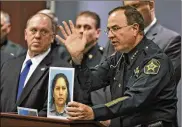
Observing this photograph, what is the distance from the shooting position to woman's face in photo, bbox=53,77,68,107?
6.47ft

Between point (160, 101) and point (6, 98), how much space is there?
0.94 meters

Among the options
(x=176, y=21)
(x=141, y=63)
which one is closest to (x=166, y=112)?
(x=141, y=63)

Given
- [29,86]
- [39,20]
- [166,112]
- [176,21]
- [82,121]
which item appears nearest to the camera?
[82,121]

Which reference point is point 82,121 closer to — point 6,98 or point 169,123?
point 169,123

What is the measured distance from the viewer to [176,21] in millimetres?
3121

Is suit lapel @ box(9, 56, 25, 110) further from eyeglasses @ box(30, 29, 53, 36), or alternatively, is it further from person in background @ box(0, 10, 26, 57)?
person in background @ box(0, 10, 26, 57)

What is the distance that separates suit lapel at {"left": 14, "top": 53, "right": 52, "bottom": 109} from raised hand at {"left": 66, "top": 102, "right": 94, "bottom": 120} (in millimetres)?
575

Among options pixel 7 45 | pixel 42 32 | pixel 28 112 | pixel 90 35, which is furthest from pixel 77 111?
pixel 7 45

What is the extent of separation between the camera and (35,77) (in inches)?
96.6

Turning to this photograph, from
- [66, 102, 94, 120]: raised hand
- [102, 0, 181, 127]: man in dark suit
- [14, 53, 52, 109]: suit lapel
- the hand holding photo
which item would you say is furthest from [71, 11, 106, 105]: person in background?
[66, 102, 94, 120]: raised hand

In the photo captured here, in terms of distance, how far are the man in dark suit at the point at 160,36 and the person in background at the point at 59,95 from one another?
25.7 inches

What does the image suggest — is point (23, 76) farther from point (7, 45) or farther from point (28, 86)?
point (7, 45)

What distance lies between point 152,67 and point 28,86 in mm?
794

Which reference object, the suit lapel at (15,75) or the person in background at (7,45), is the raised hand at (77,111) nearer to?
the suit lapel at (15,75)
